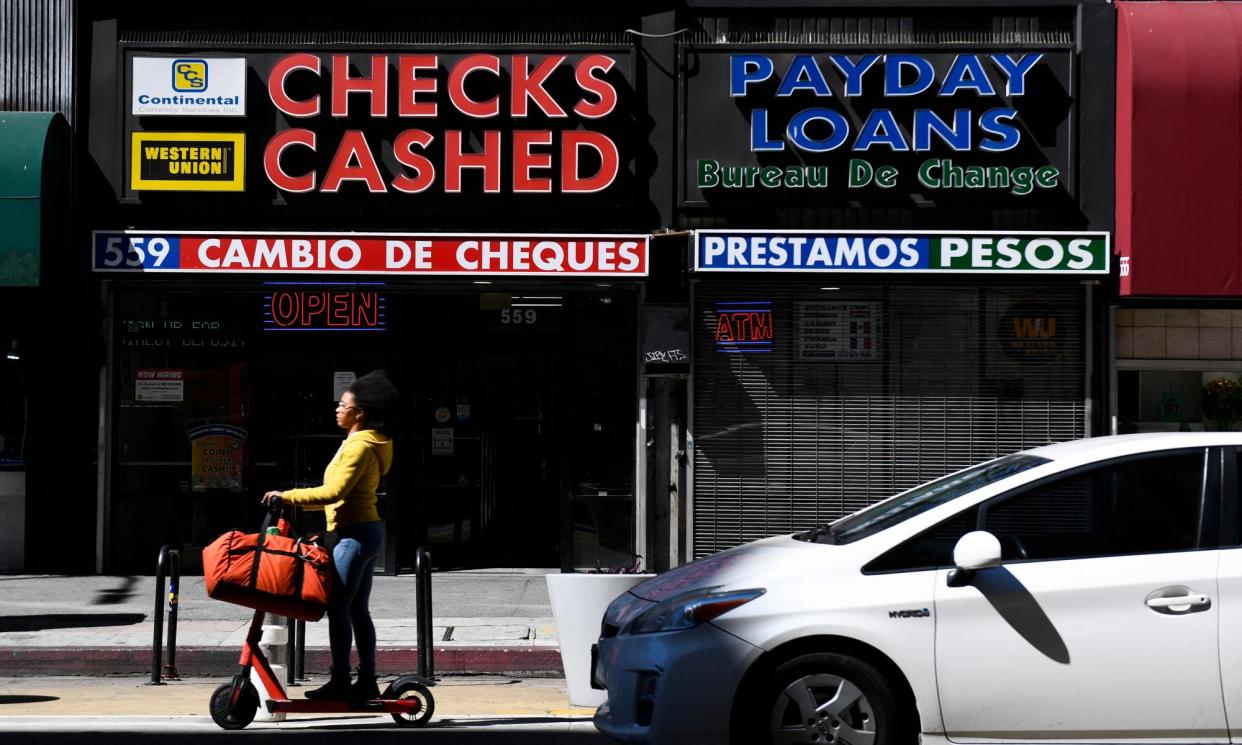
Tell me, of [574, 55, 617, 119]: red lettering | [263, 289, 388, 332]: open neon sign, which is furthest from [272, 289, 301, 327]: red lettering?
[574, 55, 617, 119]: red lettering

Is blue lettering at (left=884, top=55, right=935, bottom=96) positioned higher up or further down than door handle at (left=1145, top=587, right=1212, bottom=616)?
higher up

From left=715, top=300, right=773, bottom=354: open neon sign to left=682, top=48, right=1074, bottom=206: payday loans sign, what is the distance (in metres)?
1.04

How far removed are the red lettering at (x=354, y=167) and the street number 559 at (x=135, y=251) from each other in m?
1.62

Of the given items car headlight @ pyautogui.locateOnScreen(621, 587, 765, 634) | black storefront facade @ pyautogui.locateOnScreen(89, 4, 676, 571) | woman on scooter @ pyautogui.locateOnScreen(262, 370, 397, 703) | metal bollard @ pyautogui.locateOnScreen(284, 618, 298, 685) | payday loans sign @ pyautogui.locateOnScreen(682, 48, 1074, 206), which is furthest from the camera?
payday loans sign @ pyautogui.locateOnScreen(682, 48, 1074, 206)

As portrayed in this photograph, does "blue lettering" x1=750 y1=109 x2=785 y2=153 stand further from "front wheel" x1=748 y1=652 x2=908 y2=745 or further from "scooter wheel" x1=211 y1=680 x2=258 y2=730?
"front wheel" x1=748 y1=652 x2=908 y2=745

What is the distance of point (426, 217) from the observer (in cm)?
1352

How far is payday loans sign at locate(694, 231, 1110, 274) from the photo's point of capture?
43.0 ft

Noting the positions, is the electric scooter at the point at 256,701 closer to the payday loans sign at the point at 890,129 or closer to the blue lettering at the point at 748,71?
the payday loans sign at the point at 890,129

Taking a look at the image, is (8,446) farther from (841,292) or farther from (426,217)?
(841,292)

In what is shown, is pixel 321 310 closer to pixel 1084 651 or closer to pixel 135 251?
pixel 135 251

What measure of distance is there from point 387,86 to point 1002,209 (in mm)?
6074

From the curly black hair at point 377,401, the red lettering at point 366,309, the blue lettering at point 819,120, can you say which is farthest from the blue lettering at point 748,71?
the curly black hair at point 377,401

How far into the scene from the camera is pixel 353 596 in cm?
728

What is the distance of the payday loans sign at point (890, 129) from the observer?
1340cm
